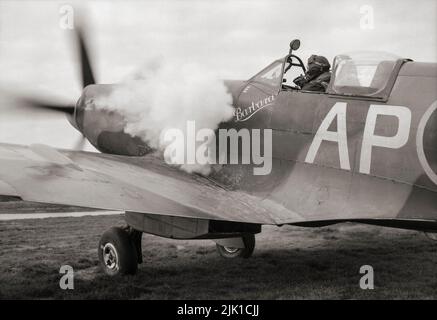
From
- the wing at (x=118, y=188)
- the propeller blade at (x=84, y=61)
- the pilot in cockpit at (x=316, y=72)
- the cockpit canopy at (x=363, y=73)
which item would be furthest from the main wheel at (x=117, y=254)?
the propeller blade at (x=84, y=61)

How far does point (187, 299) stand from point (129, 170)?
1930mm

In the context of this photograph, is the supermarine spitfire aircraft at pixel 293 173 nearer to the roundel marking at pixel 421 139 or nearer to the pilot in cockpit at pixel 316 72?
the roundel marking at pixel 421 139

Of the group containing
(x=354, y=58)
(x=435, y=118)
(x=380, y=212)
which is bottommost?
(x=380, y=212)

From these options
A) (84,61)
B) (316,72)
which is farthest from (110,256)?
(84,61)

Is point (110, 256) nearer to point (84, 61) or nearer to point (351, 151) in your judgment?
point (351, 151)

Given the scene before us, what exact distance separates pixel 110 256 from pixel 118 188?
1.48 metres

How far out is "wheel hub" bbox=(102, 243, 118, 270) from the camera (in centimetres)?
653

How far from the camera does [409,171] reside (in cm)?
514

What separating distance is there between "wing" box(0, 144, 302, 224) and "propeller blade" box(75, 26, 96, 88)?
10.4 feet

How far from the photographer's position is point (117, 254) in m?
6.46

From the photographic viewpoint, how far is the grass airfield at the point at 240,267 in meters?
5.68

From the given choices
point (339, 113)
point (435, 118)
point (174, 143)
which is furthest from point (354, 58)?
point (174, 143)

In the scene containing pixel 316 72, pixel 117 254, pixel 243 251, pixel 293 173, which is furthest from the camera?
pixel 243 251
